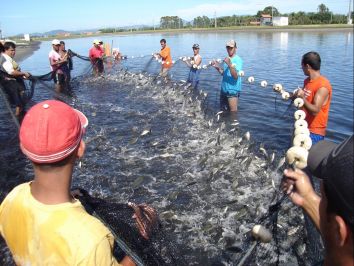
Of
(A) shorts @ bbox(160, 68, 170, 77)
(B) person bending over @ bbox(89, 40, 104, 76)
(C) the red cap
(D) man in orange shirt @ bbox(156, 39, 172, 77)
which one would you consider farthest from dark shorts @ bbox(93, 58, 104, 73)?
(C) the red cap

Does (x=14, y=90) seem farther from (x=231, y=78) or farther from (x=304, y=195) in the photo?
(x=304, y=195)

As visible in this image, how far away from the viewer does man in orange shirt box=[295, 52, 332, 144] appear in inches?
215

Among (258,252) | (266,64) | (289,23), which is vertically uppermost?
(289,23)

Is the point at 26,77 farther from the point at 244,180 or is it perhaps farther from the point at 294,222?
the point at 294,222

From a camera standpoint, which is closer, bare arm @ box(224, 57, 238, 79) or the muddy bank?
bare arm @ box(224, 57, 238, 79)

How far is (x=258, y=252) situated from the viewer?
4797 mm

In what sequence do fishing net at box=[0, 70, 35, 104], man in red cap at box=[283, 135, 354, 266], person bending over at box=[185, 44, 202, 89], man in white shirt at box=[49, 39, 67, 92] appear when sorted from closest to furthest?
man in red cap at box=[283, 135, 354, 266] < fishing net at box=[0, 70, 35, 104] < person bending over at box=[185, 44, 202, 89] < man in white shirt at box=[49, 39, 67, 92]

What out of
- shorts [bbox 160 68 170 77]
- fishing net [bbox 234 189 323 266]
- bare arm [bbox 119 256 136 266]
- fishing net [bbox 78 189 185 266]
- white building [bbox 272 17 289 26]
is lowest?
fishing net [bbox 234 189 323 266]

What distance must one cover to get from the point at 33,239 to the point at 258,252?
3.71m

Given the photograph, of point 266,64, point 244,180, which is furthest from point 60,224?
point 266,64

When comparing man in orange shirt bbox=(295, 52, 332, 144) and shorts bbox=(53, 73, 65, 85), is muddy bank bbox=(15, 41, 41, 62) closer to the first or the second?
shorts bbox=(53, 73, 65, 85)

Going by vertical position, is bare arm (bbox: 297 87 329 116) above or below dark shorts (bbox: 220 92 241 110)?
above

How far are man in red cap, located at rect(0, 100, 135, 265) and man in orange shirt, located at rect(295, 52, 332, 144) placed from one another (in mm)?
4551

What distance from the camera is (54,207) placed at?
1.84 m
